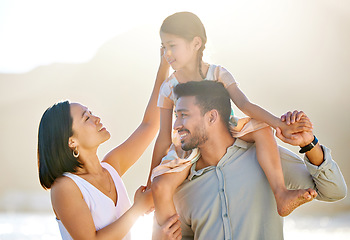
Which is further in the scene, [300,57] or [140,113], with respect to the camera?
[140,113]

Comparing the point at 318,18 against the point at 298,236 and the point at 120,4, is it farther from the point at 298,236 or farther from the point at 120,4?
the point at 298,236

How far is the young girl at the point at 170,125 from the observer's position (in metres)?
2.66

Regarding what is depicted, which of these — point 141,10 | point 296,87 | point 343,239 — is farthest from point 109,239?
point 296,87

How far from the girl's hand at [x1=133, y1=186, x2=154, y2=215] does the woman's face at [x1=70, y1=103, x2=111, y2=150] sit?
1.25 feet

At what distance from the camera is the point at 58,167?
2910 mm

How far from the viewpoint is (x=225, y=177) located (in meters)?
2.82

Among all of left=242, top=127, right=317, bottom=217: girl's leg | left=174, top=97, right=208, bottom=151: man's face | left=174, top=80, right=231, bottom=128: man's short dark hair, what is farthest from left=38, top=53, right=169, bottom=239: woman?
left=242, top=127, right=317, bottom=217: girl's leg

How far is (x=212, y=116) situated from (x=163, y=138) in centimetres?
38

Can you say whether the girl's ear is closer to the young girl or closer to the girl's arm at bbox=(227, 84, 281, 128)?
the young girl

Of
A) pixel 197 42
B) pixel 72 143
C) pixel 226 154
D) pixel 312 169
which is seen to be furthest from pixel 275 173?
pixel 72 143

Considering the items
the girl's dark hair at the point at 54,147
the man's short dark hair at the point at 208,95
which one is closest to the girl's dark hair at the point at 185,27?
the man's short dark hair at the point at 208,95

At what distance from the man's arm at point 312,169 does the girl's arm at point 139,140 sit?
3.16ft

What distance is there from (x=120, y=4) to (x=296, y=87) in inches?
356

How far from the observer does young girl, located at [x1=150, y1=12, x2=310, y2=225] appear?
2.66 meters
